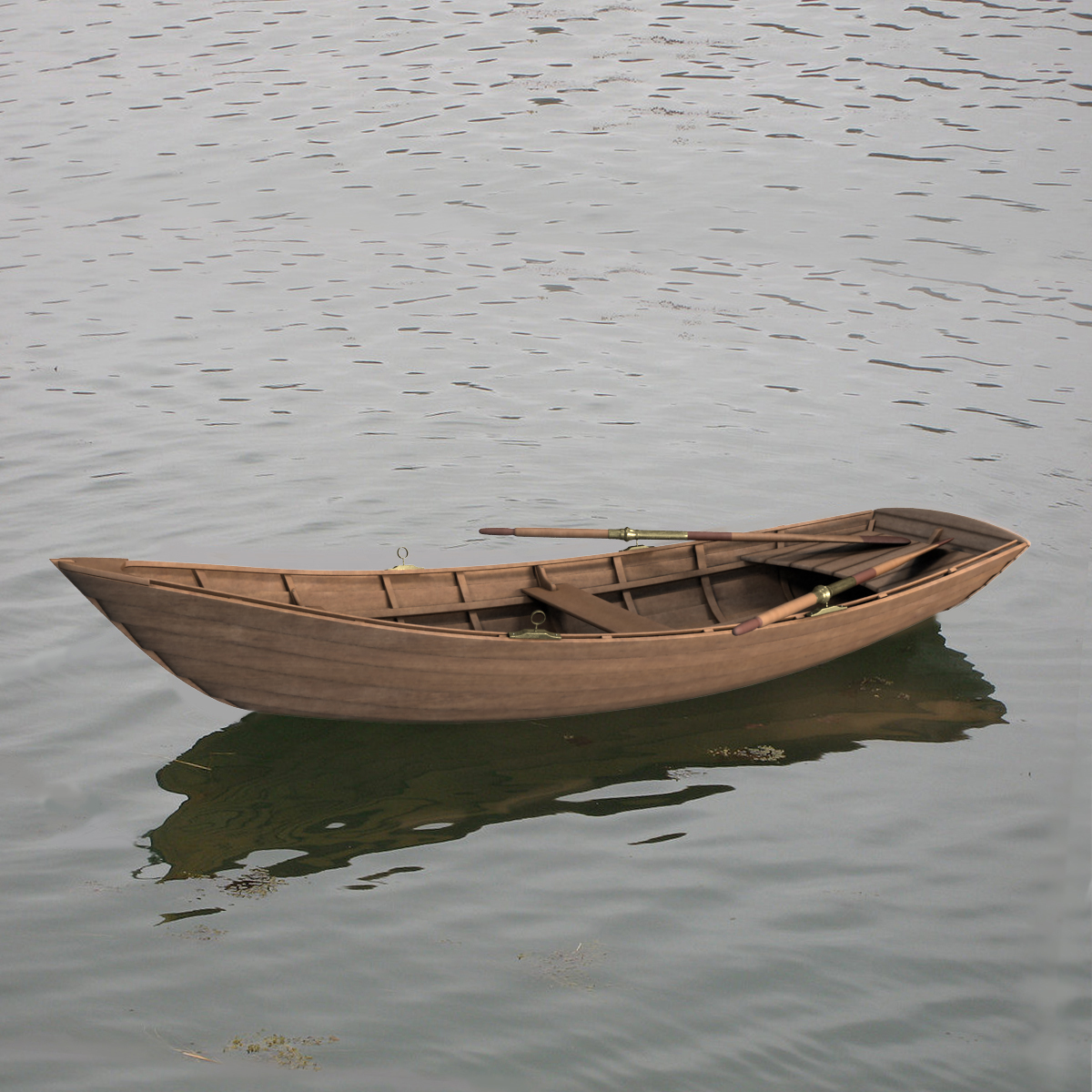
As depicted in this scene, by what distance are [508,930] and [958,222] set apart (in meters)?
17.9

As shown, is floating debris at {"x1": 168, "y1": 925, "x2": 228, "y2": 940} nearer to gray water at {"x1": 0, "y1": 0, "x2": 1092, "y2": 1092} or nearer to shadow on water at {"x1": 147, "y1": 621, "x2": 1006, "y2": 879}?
gray water at {"x1": 0, "y1": 0, "x2": 1092, "y2": 1092}

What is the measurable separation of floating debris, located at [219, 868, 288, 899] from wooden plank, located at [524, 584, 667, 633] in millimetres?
3072

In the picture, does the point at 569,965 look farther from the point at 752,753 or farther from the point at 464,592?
the point at 464,592

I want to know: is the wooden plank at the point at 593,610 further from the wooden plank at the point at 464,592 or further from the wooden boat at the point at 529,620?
the wooden plank at the point at 464,592

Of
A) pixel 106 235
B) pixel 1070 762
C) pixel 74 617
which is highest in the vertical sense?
pixel 106 235

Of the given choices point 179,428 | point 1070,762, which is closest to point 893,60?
point 179,428

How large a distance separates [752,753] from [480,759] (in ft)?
6.39

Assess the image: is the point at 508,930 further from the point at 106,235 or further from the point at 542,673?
the point at 106,235

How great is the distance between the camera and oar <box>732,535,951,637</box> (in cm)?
922

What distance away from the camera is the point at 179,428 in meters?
15.4

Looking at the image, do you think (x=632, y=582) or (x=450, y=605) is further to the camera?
(x=632, y=582)

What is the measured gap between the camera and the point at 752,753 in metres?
9.32

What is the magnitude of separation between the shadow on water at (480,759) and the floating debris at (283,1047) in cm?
150

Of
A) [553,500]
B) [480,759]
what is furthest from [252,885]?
[553,500]
